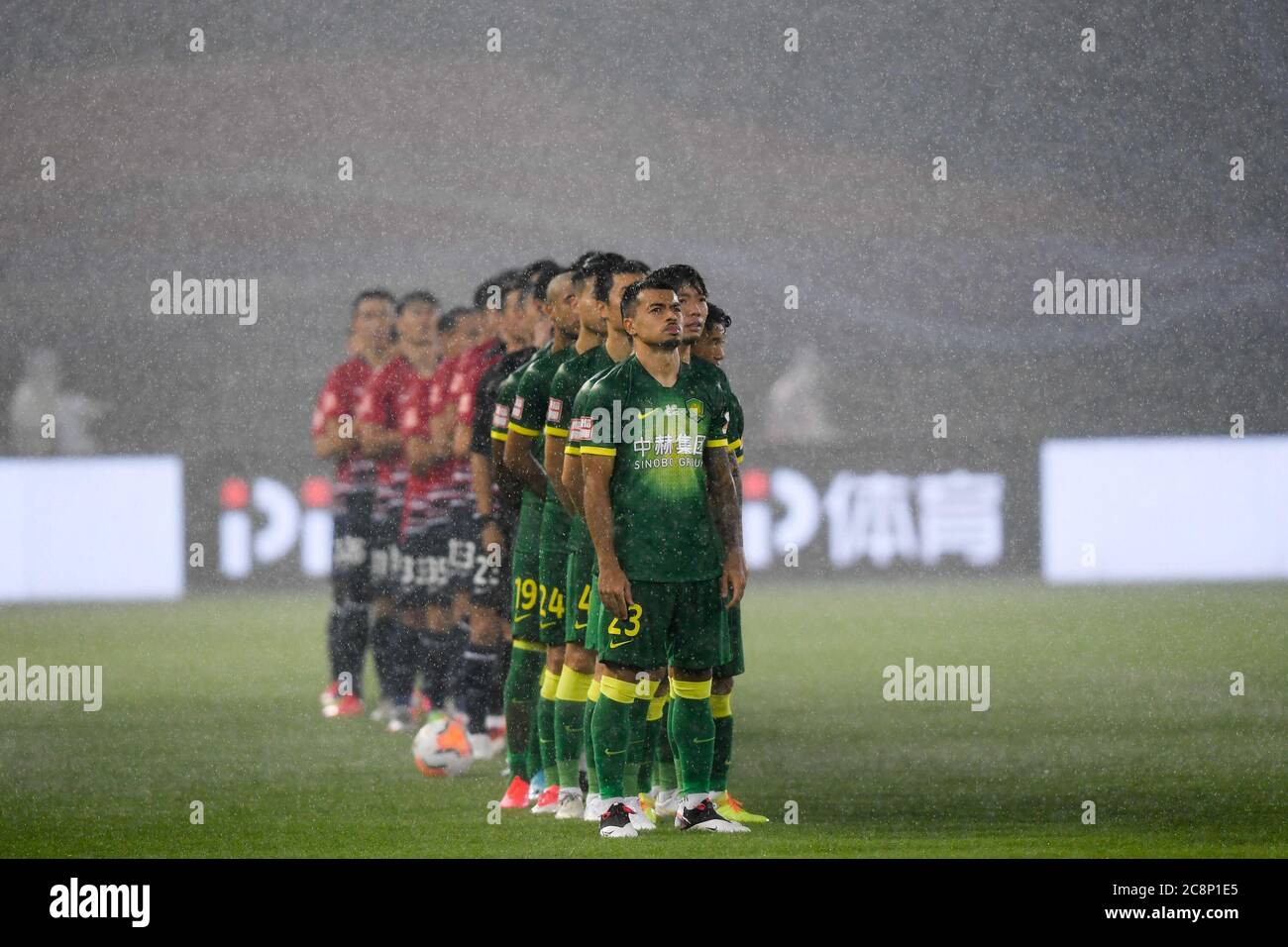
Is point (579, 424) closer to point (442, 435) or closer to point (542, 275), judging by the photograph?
point (542, 275)

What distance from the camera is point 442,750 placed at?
7.14m

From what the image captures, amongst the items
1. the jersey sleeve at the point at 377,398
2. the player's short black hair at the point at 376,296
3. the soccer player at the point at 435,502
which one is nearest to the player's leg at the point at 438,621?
the soccer player at the point at 435,502

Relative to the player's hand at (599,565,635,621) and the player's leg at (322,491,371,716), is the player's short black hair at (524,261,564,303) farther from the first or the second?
the player's leg at (322,491,371,716)

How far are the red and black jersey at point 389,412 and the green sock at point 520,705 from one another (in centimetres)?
225

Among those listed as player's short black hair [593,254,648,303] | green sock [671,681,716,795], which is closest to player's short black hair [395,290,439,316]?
player's short black hair [593,254,648,303]

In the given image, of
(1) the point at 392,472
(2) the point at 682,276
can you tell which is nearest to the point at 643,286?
(2) the point at 682,276

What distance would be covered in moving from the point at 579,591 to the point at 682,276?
3.87 feet

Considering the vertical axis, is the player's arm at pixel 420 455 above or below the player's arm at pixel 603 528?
above

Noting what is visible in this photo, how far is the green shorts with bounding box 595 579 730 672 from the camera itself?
559 centimetres

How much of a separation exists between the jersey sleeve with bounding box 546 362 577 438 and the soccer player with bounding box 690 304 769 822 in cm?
44

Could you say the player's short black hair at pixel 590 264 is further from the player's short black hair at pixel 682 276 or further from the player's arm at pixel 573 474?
the player's arm at pixel 573 474

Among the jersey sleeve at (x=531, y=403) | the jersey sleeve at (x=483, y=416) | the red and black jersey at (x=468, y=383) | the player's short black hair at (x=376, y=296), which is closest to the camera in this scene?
the jersey sleeve at (x=531, y=403)

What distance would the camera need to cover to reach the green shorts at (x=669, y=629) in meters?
5.59

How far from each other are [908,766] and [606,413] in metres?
2.76
